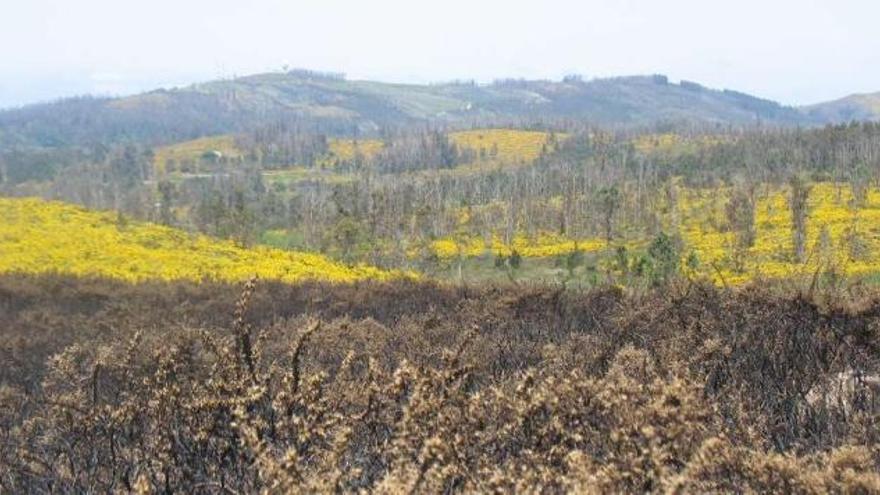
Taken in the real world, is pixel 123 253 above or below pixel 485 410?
below

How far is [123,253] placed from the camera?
173 ft

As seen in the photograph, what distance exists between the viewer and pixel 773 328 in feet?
60.5

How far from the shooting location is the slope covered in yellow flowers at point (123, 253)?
160ft

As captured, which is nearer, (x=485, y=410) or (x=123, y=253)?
(x=485, y=410)

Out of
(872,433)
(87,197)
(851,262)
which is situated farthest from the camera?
(87,197)

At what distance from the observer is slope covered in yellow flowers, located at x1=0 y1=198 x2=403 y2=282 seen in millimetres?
48719

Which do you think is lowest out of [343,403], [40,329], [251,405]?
[40,329]

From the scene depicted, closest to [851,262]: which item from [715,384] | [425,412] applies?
[715,384]

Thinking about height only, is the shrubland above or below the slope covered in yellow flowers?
above

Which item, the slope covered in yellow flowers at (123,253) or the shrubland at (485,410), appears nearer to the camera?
the shrubland at (485,410)

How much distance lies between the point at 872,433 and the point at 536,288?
19417mm

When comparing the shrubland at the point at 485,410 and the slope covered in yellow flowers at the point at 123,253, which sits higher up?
the shrubland at the point at 485,410

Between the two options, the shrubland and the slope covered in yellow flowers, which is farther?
the slope covered in yellow flowers

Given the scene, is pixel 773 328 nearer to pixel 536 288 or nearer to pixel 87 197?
pixel 536 288
